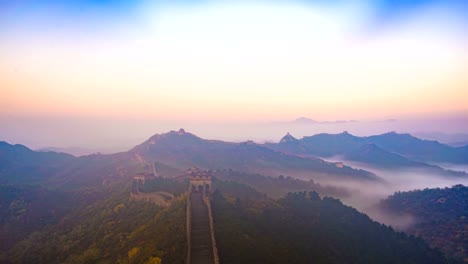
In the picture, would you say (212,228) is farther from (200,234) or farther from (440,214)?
(440,214)

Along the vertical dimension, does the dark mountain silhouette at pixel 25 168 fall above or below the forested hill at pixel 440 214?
above

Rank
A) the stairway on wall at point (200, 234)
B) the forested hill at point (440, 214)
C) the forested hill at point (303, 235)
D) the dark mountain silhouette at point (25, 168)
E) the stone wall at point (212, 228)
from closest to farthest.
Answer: the stone wall at point (212, 228) < the stairway on wall at point (200, 234) < the forested hill at point (303, 235) < the forested hill at point (440, 214) < the dark mountain silhouette at point (25, 168)

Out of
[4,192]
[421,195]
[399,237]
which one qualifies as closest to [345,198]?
[421,195]

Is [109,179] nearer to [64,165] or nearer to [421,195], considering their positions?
[64,165]

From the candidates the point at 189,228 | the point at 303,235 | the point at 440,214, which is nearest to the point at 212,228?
the point at 189,228

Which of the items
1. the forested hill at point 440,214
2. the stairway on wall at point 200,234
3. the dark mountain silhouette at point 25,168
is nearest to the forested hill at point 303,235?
the stairway on wall at point 200,234

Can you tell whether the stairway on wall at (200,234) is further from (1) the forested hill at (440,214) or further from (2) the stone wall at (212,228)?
(1) the forested hill at (440,214)
